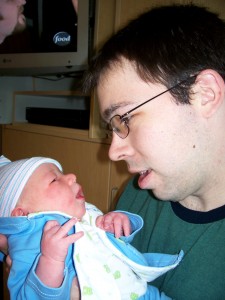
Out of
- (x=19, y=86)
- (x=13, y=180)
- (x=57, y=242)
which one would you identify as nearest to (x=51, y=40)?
(x=19, y=86)

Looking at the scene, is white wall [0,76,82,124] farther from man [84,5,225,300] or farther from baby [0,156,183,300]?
man [84,5,225,300]

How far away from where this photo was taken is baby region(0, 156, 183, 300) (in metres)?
0.78

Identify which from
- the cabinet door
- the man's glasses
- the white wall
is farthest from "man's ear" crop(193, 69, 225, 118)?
the white wall

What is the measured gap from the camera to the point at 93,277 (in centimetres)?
81

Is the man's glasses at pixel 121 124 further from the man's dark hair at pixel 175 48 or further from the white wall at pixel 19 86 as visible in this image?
the white wall at pixel 19 86

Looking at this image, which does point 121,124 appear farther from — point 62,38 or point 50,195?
point 62,38

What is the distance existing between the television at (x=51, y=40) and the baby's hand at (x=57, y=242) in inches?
49.3

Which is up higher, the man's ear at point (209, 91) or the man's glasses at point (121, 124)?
the man's ear at point (209, 91)

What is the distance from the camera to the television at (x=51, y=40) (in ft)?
5.66

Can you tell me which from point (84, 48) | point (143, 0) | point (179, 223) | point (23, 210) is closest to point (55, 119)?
point (84, 48)

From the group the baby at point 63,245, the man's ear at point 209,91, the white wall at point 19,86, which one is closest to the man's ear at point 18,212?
the baby at point 63,245

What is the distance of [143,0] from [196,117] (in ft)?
3.13

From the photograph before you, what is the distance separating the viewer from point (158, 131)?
2.62ft

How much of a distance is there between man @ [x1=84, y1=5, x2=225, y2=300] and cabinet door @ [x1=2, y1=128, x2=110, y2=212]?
724 mm
